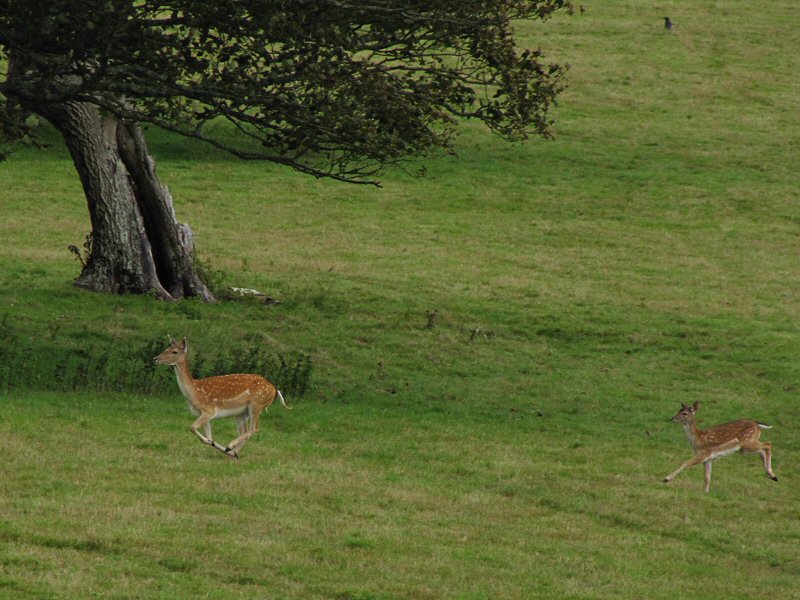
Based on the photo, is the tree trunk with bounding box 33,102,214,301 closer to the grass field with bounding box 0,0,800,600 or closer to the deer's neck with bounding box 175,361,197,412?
the grass field with bounding box 0,0,800,600

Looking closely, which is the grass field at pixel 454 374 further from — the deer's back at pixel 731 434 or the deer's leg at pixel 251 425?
the deer's back at pixel 731 434

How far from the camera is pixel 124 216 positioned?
2859cm

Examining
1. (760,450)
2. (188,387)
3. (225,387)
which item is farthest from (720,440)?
(188,387)

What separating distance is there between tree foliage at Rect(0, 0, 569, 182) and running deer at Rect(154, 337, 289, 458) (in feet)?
16.4

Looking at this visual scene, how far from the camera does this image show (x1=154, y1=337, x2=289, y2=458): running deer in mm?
17250

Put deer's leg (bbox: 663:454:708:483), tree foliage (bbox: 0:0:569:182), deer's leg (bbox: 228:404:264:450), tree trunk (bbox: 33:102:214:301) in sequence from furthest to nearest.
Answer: tree trunk (bbox: 33:102:214:301) < tree foliage (bbox: 0:0:569:182) < deer's leg (bbox: 663:454:708:483) < deer's leg (bbox: 228:404:264:450)

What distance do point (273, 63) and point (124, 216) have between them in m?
8.28

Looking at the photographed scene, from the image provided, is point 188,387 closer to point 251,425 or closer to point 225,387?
point 225,387

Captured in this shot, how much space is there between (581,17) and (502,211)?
29.4 metres

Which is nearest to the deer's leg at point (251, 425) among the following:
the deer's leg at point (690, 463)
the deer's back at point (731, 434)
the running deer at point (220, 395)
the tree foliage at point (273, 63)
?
the running deer at point (220, 395)

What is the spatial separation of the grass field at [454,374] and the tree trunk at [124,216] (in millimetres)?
877

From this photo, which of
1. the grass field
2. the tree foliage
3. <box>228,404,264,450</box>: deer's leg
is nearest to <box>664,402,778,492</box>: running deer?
the grass field

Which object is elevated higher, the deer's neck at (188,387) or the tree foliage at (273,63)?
the tree foliage at (273,63)

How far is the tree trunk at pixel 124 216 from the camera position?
27.9m
